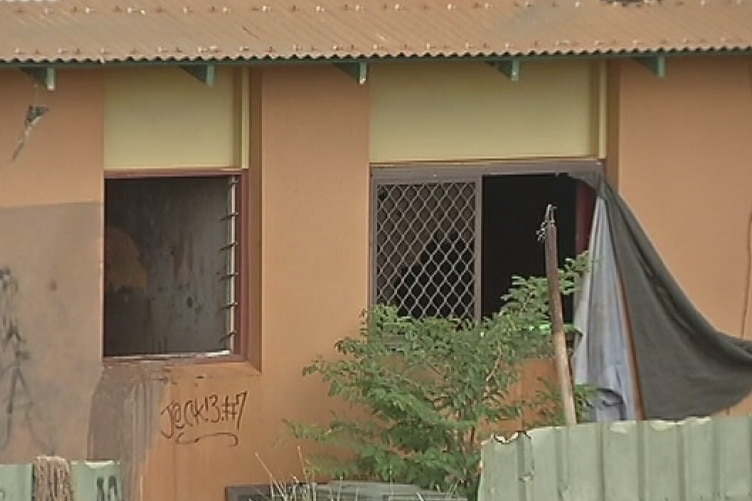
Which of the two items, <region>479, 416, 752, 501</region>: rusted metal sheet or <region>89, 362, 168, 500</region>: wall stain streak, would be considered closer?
<region>479, 416, 752, 501</region>: rusted metal sheet

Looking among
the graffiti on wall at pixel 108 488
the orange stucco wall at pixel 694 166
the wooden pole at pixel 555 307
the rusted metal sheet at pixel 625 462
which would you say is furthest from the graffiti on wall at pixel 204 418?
the orange stucco wall at pixel 694 166

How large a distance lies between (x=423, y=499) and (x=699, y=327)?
255cm

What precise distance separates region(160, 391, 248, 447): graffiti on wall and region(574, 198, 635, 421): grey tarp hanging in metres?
2.12

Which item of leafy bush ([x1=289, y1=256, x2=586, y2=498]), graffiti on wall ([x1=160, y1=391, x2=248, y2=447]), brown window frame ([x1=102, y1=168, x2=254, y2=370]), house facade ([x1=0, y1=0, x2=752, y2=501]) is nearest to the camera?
leafy bush ([x1=289, y1=256, x2=586, y2=498])

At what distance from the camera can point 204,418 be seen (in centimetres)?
1271

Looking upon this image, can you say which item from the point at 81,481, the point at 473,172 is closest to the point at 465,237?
the point at 473,172

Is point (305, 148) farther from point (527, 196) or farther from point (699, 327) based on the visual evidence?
point (699, 327)

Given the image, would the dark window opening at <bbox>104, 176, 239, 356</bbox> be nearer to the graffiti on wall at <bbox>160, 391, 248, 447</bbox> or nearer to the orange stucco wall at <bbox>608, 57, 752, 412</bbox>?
the graffiti on wall at <bbox>160, 391, 248, 447</bbox>

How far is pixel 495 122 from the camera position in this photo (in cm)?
1328

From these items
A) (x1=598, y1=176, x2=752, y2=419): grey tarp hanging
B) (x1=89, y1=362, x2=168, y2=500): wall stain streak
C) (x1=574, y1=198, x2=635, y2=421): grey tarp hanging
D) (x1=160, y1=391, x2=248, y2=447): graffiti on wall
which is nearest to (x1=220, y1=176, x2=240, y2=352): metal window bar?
(x1=160, y1=391, x2=248, y2=447): graffiti on wall

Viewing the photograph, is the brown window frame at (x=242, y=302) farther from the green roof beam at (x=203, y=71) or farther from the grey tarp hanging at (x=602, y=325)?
the grey tarp hanging at (x=602, y=325)

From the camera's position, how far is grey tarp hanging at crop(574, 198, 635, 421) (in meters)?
13.4

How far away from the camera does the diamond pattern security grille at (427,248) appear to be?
13.2 metres

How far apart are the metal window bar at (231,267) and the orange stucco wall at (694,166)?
2317 millimetres
